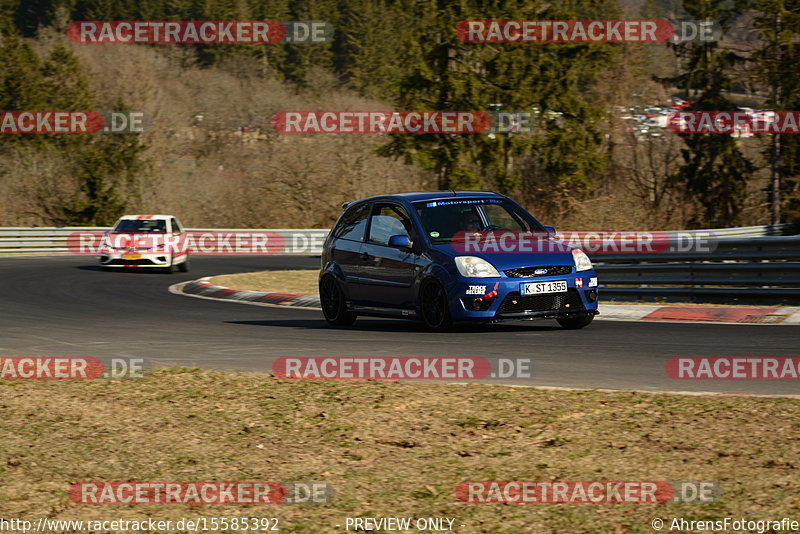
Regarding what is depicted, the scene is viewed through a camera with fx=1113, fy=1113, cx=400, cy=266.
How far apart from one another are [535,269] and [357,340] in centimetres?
211

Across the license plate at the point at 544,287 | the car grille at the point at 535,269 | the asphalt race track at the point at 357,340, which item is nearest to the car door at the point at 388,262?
the asphalt race track at the point at 357,340

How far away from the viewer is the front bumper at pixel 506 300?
12094 mm

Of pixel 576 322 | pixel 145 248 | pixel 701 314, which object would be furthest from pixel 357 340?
pixel 145 248

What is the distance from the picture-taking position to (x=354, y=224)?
14477mm

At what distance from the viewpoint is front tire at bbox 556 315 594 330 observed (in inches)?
510

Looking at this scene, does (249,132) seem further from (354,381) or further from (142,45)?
(354,381)

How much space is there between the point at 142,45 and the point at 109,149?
72.8 ft

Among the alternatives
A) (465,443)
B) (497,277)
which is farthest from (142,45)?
(465,443)

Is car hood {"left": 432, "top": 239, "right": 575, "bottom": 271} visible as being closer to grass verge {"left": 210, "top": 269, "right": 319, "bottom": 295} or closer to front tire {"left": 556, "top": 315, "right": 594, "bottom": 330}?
front tire {"left": 556, "top": 315, "right": 594, "bottom": 330}

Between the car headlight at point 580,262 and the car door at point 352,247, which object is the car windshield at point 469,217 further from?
the car door at point 352,247

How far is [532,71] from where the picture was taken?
4784 cm

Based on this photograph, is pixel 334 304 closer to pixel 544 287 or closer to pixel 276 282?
pixel 544 287

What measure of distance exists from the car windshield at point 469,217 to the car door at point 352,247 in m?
1.11

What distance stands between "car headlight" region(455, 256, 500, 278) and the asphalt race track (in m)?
0.69
